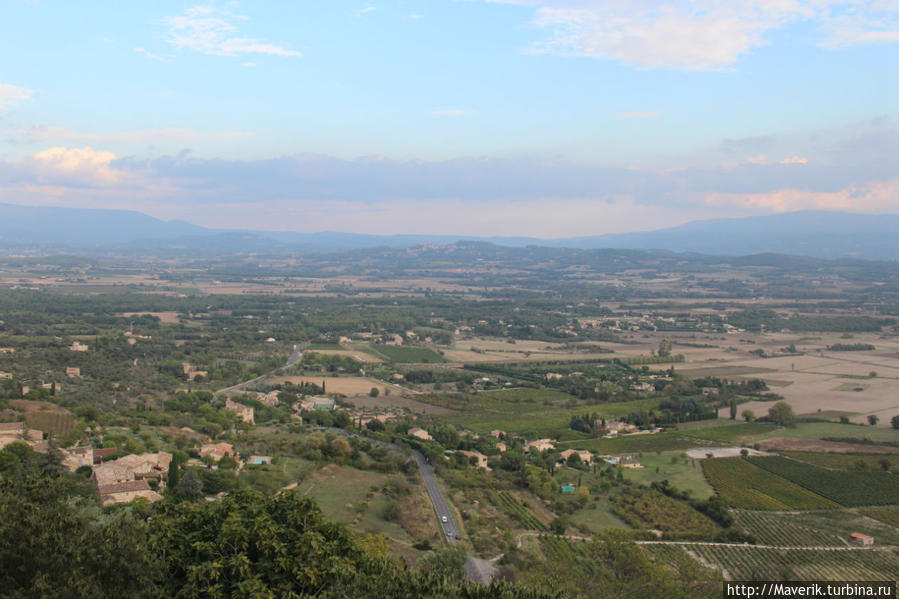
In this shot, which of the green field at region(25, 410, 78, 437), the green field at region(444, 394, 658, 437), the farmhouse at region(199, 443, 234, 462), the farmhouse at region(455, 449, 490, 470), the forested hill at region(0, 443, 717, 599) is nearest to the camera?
the forested hill at region(0, 443, 717, 599)

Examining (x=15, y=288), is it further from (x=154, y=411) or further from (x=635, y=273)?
(x=635, y=273)

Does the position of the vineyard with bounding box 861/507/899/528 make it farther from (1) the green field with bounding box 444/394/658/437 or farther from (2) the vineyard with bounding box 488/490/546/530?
(1) the green field with bounding box 444/394/658/437

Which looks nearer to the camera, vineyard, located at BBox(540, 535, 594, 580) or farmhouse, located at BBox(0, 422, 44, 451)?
vineyard, located at BBox(540, 535, 594, 580)

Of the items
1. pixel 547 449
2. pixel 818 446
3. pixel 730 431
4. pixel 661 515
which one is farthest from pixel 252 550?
pixel 730 431

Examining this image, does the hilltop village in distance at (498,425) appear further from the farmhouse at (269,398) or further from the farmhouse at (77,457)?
the farmhouse at (269,398)

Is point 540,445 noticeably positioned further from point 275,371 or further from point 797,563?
point 275,371

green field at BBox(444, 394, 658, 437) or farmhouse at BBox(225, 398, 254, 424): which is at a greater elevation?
farmhouse at BBox(225, 398, 254, 424)

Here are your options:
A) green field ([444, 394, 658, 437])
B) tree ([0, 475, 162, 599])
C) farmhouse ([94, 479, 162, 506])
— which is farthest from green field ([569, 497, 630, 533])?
tree ([0, 475, 162, 599])

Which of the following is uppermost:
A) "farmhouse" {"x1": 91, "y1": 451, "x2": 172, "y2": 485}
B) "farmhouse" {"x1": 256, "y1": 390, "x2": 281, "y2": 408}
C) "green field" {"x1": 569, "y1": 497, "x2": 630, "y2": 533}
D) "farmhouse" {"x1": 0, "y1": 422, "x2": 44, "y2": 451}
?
"farmhouse" {"x1": 0, "y1": 422, "x2": 44, "y2": 451}
